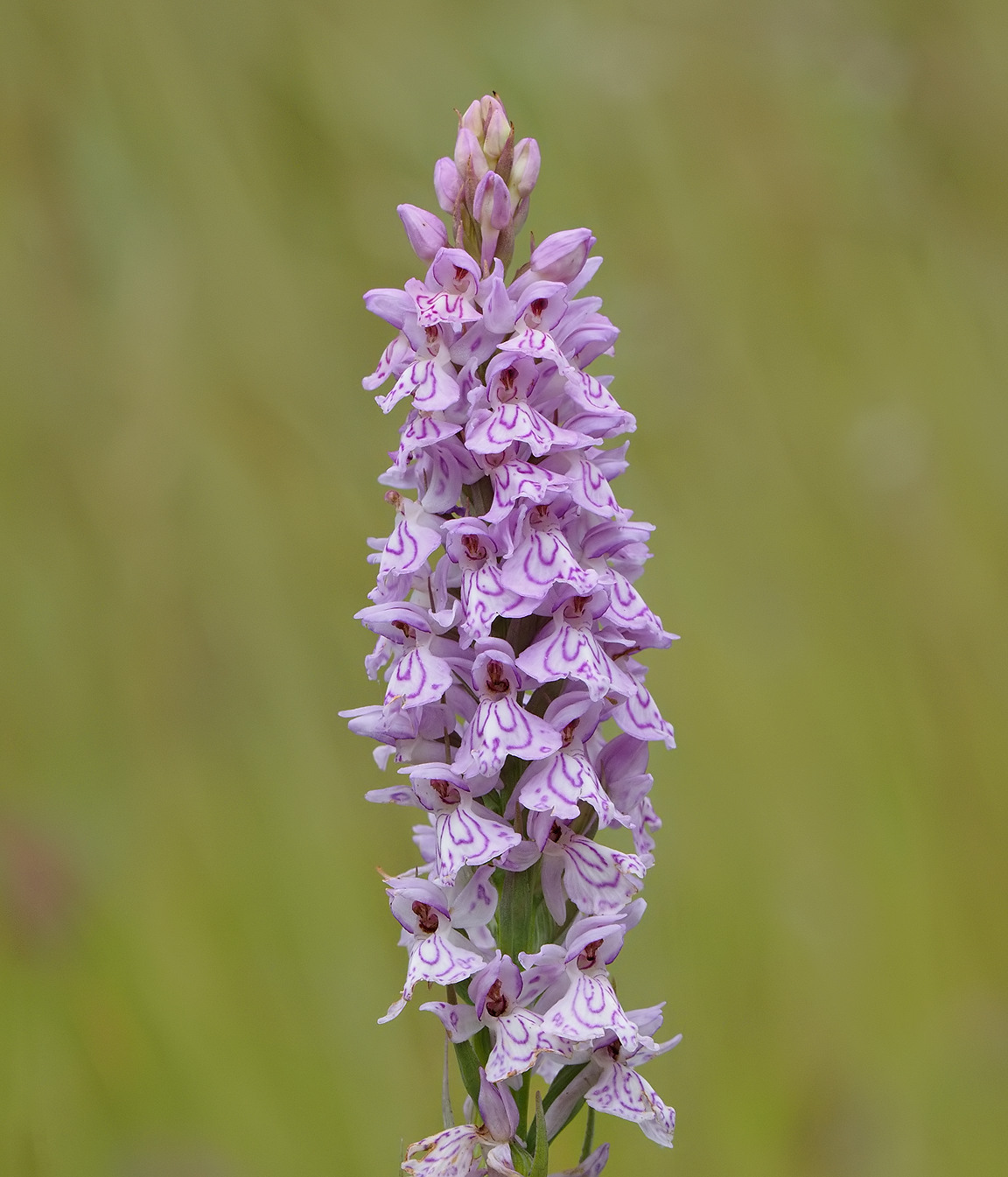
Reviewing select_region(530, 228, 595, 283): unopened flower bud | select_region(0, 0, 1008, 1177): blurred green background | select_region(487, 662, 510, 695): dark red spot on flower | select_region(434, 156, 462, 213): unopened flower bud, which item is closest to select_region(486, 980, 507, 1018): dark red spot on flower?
select_region(487, 662, 510, 695): dark red spot on flower

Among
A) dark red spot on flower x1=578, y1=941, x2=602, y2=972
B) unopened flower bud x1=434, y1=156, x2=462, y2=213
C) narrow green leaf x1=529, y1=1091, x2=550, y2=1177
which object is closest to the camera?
narrow green leaf x1=529, y1=1091, x2=550, y2=1177

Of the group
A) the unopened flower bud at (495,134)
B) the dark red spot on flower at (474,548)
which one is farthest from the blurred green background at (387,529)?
Result: the unopened flower bud at (495,134)

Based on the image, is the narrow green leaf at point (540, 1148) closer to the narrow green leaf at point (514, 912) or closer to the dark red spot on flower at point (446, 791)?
the narrow green leaf at point (514, 912)

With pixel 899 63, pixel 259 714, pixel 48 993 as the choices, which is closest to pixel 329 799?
pixel 259 714

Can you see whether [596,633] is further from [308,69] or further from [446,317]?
[308,69]

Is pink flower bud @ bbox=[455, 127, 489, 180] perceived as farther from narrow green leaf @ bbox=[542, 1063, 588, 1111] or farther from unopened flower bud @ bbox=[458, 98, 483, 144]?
narrow green leaf @ bbox=[542, 1063, 588, 1111]

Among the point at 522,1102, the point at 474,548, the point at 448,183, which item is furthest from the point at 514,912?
the point at 448,183

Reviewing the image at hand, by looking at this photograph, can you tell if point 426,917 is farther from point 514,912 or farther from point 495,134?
point 495,134
